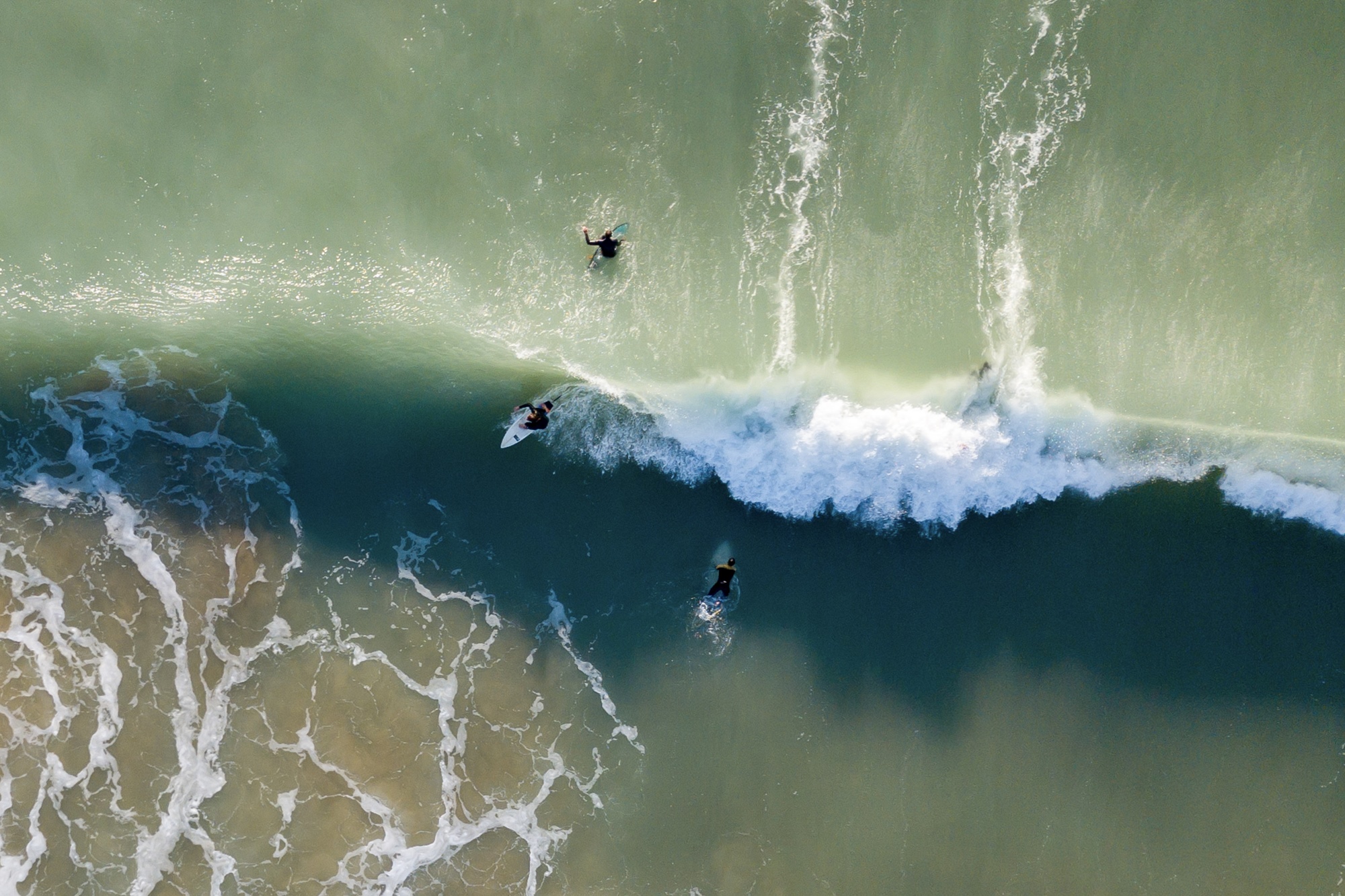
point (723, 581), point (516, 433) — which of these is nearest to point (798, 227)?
point (516, 433)

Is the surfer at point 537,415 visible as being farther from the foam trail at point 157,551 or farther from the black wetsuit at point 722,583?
the foam trail at point 157,551

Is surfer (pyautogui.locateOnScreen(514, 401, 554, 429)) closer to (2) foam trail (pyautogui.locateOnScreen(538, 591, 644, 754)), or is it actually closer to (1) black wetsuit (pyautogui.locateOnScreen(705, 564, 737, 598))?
(2) foam trail (pyautogui.locateOnScreen(538, 591, 644, 754))

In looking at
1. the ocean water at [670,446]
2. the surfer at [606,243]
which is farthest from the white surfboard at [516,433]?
the surfer at [606,243]

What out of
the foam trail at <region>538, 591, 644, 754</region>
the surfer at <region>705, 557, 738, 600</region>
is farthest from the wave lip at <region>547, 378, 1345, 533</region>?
the foam trail at <region>538, 591, 644, 754</region>

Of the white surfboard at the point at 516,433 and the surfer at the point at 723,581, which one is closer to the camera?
the surfer at the point at 723,581

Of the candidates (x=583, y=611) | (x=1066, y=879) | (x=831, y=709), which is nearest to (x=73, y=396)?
(x=583, y=611)

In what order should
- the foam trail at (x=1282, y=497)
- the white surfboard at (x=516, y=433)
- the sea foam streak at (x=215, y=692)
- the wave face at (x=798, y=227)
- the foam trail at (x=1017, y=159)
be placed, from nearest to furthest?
the foam trail at (x=1282, y=497) < the wave face at (x=798, y=227) < the foam trail at (x=1017, y=159) < the sea foam streak at (x=215, y=692) < the white surfboard at (x=516, y=433)

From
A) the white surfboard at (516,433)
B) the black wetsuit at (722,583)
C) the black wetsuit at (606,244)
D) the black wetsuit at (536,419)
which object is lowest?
the black wetsuit at (722,583)

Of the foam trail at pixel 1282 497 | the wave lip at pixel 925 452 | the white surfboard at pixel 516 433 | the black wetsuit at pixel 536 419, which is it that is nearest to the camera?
the foam trail at pixel 1282 497
